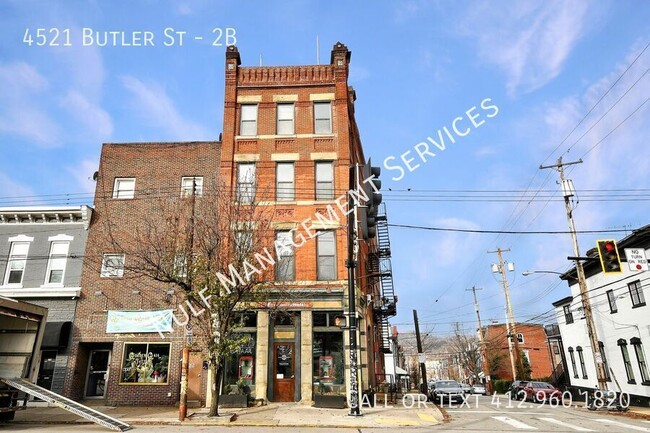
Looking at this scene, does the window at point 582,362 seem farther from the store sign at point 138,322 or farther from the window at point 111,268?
the window at point 111,268

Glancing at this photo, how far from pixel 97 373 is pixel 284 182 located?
40.1ft

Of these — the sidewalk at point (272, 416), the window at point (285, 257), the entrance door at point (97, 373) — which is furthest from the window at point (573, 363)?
the entrance door at point (97, 373)

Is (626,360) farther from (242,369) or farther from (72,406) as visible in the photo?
(72,406)

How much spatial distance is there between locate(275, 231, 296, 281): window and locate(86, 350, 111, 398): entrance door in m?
8.81

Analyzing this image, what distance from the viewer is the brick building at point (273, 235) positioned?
19078mm

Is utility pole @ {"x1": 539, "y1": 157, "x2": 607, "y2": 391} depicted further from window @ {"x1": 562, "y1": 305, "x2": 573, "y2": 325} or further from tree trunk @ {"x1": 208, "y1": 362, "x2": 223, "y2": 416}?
tree trunk @ {"x1": 208, "y1": 362, "x2": 223, "y2": 416}

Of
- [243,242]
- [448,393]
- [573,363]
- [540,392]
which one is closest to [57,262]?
[243,242]

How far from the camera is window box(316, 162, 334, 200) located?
21.4m

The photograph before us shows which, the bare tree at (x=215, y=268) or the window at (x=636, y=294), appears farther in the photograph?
the window at (x=636, y=294)

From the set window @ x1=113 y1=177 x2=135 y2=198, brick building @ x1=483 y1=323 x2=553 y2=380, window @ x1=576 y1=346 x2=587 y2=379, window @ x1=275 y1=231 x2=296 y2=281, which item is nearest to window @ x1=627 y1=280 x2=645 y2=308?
window @ x1=576 y1=346 x2=587 y2=379

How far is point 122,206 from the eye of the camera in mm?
21812

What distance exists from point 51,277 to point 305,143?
44.5 feet

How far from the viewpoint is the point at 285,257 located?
65.7 ft

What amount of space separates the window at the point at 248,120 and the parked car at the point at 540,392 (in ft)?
79.4
